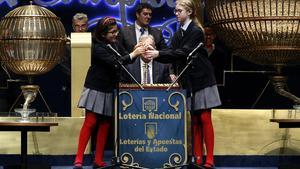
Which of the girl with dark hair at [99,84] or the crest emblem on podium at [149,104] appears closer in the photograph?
the crest emblem on podium at [149,104]

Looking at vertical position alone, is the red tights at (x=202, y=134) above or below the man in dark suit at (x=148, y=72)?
below

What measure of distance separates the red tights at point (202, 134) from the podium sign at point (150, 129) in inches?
16.7

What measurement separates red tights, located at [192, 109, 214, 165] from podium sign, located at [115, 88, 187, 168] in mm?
424

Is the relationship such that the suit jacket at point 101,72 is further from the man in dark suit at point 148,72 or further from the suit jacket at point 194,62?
the suit jacket at point 194,62

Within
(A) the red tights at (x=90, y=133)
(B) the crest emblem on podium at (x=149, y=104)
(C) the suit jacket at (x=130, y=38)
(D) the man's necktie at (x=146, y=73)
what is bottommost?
(A) the red tights at (x=90, y=133)

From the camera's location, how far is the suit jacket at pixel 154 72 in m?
6.84

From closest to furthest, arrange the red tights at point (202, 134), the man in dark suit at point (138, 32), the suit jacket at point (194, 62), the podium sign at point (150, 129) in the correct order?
the podium sign at point (150, 129) → the suit jacket at point (194, 62) → the red tights at point (202, 134) → the man in dark suit at point (138, 32)

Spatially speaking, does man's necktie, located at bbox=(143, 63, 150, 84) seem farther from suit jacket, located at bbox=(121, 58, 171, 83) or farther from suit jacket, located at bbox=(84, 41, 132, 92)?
suit jacket, located at bbox=(84, 41, 132, 92)

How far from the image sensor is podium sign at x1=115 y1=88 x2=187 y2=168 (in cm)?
615

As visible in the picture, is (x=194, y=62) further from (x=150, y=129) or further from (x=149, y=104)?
(x=150, y=129)

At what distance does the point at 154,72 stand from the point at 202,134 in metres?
0.73

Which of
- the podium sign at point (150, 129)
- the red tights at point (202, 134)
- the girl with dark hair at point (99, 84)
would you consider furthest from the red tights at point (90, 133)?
the red tights at point (202, 134)

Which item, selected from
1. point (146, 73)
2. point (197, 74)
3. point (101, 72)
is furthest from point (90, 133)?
point (197, 74)

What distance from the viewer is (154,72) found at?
22.6ft
